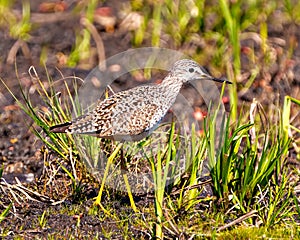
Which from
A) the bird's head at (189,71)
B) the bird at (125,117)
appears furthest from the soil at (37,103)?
the bird's head at (189,71)

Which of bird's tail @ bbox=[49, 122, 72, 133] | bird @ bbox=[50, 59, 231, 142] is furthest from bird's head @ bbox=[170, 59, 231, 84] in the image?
bird's tail @ bbox=[49, 122, 72, 133]

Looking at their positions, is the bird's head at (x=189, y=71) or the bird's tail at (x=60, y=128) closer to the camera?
the bird's tail at (x=60, y=128)

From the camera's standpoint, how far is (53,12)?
26.2 ft

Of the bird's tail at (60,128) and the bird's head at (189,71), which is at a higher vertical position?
the bird's head at (189,71)

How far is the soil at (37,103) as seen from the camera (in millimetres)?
4766

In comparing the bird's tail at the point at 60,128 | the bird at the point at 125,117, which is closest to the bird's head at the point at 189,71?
the bird at the point at 125,117

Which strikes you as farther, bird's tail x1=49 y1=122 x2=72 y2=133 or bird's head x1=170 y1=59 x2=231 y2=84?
bird's head x1=170 y1=59 x2=231 y2=84

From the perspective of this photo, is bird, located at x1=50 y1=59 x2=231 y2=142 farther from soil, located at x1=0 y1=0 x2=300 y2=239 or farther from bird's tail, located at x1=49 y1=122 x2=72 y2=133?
soil, located at x1=0 y1=0 x2=300 y2=239

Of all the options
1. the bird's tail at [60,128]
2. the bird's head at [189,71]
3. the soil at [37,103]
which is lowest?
the soil at [37,103]

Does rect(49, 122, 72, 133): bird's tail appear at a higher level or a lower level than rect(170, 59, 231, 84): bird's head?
lower

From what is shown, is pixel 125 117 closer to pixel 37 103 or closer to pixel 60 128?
pixel 60 128

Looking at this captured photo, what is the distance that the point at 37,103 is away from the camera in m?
6.71

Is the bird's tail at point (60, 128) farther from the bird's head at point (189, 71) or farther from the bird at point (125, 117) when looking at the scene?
the bird's head at point (189, 71)

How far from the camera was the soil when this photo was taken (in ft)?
15.6
